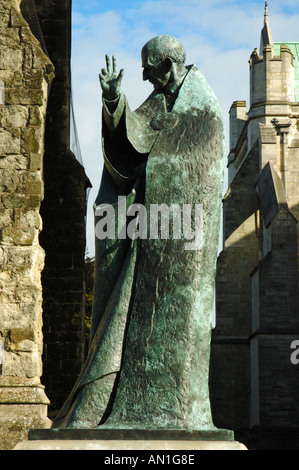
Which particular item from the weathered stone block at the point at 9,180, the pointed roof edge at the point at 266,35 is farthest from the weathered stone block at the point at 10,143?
the pointed roof edge at the point at 266,35

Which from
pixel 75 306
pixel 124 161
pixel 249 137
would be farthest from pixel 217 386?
pixel 124 161

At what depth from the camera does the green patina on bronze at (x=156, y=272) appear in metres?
5.05

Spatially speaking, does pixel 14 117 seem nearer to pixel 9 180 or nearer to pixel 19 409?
pixel 9 180

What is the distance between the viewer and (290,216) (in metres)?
28.6

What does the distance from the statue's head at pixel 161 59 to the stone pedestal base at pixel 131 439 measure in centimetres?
214

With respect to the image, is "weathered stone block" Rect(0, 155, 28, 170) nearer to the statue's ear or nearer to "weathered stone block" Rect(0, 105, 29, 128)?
"weathered stone block" Rect(0, 105, 29, 128)

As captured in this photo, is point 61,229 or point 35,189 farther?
point 61,229

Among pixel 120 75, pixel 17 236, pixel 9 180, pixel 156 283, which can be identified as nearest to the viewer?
pixel 156 283

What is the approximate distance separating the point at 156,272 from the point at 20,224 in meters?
7.79

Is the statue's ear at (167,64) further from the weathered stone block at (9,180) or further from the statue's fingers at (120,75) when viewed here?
the weathered stone block at (9,180)

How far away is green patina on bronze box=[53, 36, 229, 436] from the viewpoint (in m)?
5.05

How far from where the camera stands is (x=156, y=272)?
5.30 meters

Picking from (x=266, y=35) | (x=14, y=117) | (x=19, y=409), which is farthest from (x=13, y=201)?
(x=266, y=35)
